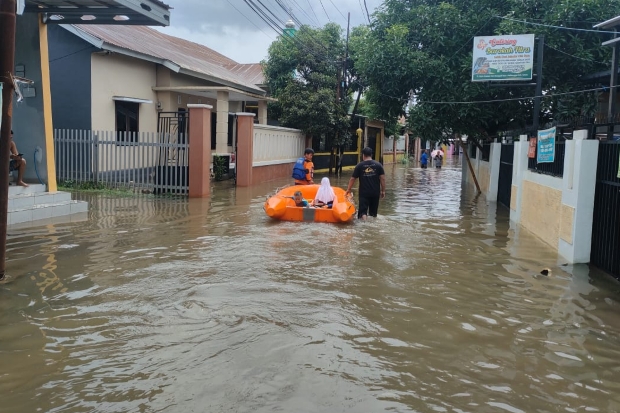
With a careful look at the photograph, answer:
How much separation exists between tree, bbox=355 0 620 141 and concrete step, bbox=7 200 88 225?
10.9 meters

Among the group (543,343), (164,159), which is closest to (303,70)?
(164,159)

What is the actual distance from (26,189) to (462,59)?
42.3 feet

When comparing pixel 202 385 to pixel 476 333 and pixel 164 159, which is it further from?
pixel 164 159

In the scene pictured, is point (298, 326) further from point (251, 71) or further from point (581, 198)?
point (251, 71)

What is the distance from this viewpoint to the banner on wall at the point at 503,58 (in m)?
15.0

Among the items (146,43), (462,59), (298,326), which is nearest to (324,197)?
(298,326)

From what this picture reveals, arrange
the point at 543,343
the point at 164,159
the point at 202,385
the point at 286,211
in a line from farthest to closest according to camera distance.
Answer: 1. the point at 164,159
2. the point at 286,211
3. the point at 543,343
4. the point at 202,385

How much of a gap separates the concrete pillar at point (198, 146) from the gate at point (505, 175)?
311 inches

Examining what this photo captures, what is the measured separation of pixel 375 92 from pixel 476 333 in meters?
15.7

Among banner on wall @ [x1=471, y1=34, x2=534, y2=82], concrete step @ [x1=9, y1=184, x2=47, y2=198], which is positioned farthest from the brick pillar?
concrete step @ [x1=9, y1=184, x2=47, y2=198]

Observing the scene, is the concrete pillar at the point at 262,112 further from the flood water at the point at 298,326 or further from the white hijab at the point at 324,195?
the flood water at the point at 298,326

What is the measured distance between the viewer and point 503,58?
1528 centimetres

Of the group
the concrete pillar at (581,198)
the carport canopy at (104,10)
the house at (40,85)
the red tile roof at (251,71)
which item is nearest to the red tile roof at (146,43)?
the red tile roof at (251,71)

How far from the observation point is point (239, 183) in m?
19.1
